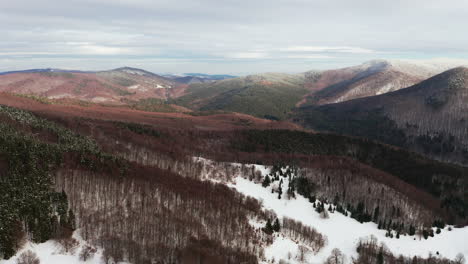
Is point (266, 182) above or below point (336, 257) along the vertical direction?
above

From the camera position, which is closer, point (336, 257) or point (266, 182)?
point (336, 257)

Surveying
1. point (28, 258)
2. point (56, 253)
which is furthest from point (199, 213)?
point (28, 258)

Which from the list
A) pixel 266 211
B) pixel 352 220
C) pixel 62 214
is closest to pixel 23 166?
pixel 62 214

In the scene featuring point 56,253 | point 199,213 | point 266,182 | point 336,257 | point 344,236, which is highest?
point 56,253

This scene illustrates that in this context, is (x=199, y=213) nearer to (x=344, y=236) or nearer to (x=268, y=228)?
(x=268, y=228)

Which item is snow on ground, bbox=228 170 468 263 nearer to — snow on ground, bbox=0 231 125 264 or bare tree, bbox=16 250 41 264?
snow on ground, bbox=0 231 125 264

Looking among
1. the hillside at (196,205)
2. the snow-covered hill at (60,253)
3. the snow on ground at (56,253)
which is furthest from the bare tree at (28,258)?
the hillside at (196,205)
